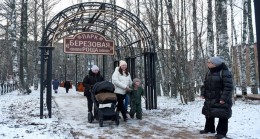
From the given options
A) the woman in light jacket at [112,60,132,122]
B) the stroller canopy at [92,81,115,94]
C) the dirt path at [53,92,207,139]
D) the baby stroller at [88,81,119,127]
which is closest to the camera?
the dirt path at [53,92,207,139]

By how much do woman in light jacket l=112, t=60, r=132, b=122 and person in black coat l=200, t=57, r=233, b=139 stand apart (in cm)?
281

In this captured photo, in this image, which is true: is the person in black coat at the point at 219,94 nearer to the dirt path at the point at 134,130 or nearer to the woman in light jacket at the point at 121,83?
the dirt path at the point at 134,130

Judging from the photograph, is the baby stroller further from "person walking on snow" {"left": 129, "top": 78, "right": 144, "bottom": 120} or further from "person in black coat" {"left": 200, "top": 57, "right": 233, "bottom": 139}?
"person in black coat" {"left": 200, "top": 57, "right": 233, "bottom": 139}

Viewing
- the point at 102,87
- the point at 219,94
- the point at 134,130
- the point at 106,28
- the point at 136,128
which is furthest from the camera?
the point at 106,28

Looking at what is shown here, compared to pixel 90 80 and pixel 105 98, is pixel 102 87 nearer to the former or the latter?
pixel 105 98

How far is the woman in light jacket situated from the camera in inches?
349

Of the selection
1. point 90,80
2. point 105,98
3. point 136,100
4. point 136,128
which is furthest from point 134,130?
point 90,80

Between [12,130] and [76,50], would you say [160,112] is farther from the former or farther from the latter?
[12,130]

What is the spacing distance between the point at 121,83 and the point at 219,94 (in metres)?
3.16

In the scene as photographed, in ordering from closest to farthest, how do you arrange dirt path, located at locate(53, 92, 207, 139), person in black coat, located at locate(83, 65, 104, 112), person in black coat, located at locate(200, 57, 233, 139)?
person in black coat, located at locate(200, 57, 233, 139) < dirt path, located at locate(53, 92, 207, 139) < person in black coat, located at locate(83, 65, 104, 112)

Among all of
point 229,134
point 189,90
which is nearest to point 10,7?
point 189,90

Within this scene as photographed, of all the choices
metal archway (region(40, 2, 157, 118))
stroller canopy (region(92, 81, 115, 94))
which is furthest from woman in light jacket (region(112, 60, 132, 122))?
metal archway (region(40, 2, 157, 118))

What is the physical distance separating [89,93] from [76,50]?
8.84 feet

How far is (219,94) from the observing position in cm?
654
